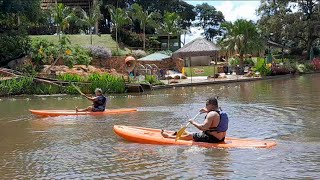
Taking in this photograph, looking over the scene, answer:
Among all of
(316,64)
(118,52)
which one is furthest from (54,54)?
(316,64)

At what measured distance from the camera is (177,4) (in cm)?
6862

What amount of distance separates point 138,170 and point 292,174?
9.32 ft

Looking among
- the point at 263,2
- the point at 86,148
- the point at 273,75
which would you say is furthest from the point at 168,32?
Answer: the point at 86,148

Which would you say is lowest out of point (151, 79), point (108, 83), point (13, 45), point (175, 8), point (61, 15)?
point (108, 83)

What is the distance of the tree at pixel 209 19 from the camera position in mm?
76938

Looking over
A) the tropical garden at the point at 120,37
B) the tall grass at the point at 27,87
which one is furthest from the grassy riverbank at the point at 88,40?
the tall grass at the point at 27,87

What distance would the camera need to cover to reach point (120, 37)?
5094 cm

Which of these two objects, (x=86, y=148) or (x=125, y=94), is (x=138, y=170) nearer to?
(x=86, y=148)

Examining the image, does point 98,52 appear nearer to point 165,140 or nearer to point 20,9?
point 20,9

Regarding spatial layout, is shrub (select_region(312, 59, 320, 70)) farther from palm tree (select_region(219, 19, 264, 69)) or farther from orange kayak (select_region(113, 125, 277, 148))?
orange kayak (select_region(113, 125, 277, 148))

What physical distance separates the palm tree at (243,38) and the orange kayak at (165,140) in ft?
93.6

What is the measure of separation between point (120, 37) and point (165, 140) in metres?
41.0

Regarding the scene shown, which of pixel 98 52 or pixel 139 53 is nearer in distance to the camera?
pixel 98 52

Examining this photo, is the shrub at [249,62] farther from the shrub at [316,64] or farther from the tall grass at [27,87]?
the tall grass at [27,87]
